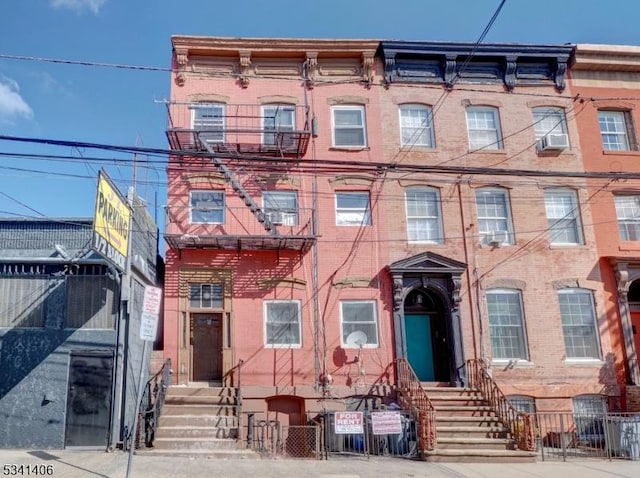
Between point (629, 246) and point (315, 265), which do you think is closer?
point (315, 265)

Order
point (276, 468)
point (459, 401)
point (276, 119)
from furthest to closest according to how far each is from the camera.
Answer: point (276, 119)
point (459, 401)
point (276, 468)


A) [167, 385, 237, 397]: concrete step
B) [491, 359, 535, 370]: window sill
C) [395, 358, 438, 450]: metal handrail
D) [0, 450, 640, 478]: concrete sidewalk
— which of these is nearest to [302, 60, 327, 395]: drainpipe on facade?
[395, 358, 438, 450]: metal handrail

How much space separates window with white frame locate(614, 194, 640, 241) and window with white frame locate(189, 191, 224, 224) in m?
12.6

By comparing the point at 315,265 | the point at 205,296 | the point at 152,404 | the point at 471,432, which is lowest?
the point at 471,432

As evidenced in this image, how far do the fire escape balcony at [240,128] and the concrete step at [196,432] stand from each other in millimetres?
7734

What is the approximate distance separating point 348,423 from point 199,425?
142 inches

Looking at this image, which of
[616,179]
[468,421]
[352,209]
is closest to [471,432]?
[468,421]

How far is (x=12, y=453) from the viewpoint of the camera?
11664mm

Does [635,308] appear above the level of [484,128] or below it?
below

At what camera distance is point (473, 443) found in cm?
1292

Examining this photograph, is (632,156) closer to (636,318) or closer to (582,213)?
(582,213)

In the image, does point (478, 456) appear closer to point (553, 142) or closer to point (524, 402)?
point (524, 402)

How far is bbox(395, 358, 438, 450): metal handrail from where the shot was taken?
12.5m

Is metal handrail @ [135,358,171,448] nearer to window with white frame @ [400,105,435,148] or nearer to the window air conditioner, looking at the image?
the window air conditioner
